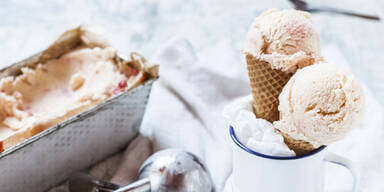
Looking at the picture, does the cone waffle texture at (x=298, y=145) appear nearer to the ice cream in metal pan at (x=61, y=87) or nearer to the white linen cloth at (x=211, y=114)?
the white linen cloth at (x=211, y=114)

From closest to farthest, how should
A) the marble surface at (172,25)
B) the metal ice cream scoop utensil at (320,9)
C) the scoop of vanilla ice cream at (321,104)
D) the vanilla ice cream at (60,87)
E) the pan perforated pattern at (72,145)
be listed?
1. the scoop of vanilla ice cream at (321,104)
2. the pan perforated pattern at (72,145)
3. the vanilla ice cream at (60,87)
4. the marble surface at (172,25)
5. the metal ice cream scoop utensil at (320,9)

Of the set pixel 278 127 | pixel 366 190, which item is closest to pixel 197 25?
pixel 366 190

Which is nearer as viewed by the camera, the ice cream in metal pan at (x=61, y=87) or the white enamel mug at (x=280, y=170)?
the white enamel mug at (x=280, y=170)

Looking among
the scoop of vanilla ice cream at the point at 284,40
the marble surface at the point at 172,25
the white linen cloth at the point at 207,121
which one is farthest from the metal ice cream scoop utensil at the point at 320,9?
the scoop of vanilla ice cream at the point at 284,40

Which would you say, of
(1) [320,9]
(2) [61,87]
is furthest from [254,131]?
(1) [320,9]

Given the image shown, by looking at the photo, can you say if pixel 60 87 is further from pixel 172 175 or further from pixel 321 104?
pixel 321 104

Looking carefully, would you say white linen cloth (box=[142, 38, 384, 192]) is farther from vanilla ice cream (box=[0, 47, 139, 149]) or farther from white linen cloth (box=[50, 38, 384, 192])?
vanilla ice cream (box=[0, 47, 139, 149])
